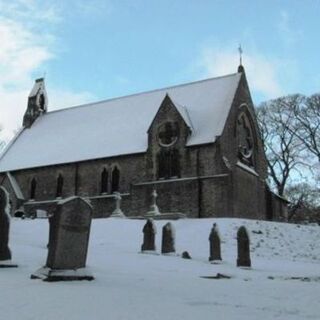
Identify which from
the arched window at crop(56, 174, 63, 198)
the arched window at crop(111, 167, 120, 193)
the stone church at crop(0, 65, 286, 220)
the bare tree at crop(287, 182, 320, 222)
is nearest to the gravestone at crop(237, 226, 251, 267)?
the stone church at crop(0, 65, 286, 220)

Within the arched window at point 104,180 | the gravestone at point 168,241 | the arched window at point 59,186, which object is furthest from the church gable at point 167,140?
the gravestone at point 168,241

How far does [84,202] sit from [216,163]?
69.2 feet

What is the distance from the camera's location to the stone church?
3152 centimetres

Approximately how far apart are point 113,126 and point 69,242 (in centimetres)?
2867

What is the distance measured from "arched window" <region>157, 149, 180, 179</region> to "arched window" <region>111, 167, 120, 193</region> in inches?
125

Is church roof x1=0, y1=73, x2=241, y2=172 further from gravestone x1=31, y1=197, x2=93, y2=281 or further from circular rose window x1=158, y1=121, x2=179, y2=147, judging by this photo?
gravestone x1=31, y1=197, x2=93, y2=281

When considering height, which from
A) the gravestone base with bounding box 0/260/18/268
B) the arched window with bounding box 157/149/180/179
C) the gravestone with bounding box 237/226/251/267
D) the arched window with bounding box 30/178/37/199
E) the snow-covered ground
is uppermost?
the arched window with bounding box 157/149/180/179

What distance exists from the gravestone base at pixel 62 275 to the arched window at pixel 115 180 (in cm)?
2479

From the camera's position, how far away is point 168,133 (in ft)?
111

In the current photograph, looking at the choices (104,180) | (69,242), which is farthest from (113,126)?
(69,242)

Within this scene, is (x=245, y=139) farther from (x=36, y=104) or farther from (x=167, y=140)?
(x=36, y=104)

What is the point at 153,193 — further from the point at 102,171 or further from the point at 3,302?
the point at 3,302

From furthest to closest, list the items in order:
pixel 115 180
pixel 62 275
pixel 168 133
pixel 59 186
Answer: pixel 59 186 → pixel 115 180 → pixel 168 133 → pixel 62 275

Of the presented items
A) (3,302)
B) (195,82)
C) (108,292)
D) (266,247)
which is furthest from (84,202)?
(195,82)
